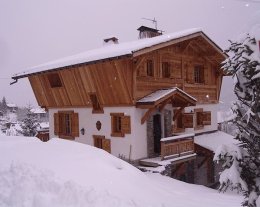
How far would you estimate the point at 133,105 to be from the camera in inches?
640

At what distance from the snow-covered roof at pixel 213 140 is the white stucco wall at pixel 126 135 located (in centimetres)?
495

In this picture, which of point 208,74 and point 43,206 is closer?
point 43,206

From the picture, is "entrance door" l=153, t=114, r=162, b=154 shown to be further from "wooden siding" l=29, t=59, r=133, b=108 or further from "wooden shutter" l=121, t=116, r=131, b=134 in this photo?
"wooden siding" l=29, t=59, r=133, b=108

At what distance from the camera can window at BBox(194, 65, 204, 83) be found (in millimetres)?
21922

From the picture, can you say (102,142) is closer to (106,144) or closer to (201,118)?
(106,144)

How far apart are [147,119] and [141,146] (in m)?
1.51

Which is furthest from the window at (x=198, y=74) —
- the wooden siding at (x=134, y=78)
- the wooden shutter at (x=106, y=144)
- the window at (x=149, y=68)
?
the wooden shutter at (x=106, y=144)

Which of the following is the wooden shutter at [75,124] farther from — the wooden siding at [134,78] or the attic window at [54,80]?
the attic window at [54,80]

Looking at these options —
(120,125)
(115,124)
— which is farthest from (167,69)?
(115,124)

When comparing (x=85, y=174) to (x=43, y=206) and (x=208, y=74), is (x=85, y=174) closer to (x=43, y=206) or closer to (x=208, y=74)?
(x=43, y=206)

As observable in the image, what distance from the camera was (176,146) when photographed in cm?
1653

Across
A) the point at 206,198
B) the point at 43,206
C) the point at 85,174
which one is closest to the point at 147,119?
the point at 206,198

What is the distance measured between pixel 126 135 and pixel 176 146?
2.70 metres

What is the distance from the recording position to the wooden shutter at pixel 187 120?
19.3 meters
